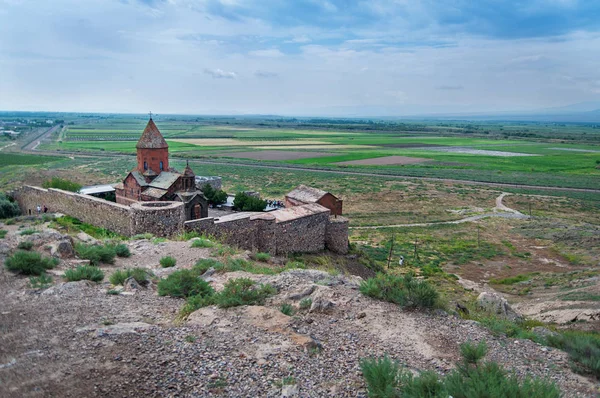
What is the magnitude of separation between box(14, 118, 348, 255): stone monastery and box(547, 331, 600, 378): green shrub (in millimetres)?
10382

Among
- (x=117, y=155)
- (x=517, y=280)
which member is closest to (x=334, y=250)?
(x=517, y=280)

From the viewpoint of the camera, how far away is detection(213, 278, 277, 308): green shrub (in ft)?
21.4

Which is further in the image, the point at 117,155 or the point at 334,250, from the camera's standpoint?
the point at 117,155

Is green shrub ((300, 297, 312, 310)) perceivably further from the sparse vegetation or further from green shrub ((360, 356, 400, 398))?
green shrub ((360, 356, 400, 398))

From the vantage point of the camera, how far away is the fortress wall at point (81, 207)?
46.9 feet

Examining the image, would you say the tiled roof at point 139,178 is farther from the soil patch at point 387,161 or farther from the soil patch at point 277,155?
the soil patch at point 277,155

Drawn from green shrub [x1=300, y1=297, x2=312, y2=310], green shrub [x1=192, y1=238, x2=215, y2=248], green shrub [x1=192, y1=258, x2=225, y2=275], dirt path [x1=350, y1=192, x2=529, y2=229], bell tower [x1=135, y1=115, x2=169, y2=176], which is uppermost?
bell tower [x1=135, y1=115, x2=169, y2=176]

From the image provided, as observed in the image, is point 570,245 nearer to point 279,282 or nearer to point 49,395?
point 279,282

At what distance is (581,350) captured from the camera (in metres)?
5.59

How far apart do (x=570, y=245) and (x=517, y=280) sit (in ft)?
27.6

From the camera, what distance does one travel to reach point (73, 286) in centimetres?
710

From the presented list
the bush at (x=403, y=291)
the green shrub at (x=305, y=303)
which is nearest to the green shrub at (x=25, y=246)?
the green shrub at (x=305, y=303)

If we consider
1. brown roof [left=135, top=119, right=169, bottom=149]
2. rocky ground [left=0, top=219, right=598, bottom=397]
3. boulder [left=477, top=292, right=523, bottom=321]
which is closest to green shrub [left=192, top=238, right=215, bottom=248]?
rocky ground [left=0, top=219, right=598, bottom=397]

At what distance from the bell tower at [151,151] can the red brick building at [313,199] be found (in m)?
8.21
